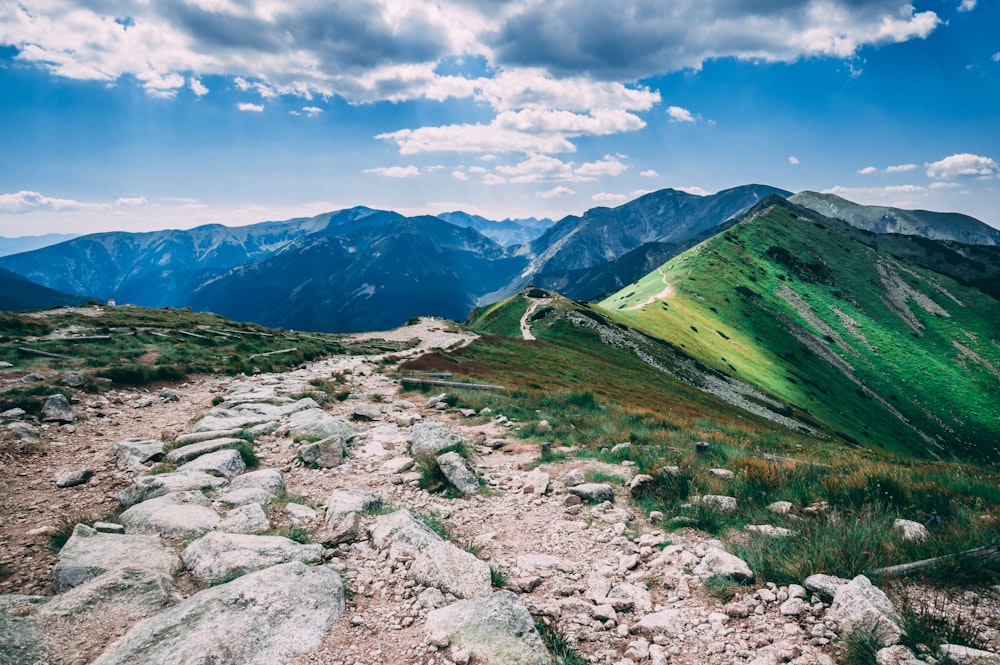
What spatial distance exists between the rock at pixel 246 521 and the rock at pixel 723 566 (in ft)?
24.1

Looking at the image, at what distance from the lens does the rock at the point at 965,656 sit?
4.11 meters

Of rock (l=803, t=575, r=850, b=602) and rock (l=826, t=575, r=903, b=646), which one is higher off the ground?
rock (l=826, t=575, r=903, b=646)

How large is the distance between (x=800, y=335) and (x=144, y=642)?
6575 inches

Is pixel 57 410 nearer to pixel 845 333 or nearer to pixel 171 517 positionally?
pixel 171 517

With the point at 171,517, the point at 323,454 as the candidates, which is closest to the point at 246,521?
the point at 171,517

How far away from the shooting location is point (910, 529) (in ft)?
21.3

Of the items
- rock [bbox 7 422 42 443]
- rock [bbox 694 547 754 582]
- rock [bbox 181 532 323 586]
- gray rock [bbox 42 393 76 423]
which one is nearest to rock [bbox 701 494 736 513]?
rock [bbox 694 547 754 582]

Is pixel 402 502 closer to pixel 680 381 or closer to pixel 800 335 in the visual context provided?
pixel 680 381

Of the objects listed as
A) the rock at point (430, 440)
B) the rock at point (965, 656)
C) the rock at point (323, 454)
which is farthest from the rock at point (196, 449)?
the rock at point (965, 656)

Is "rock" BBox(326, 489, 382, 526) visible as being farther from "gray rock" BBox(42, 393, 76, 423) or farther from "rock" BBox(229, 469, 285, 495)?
"gray rock" BBox(42, 393, 76, 423)

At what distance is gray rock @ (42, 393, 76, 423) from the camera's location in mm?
14219

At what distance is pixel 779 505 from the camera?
8.12 metres

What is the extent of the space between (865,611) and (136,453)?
15050 mm

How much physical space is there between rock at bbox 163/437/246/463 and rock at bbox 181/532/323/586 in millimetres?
5199
